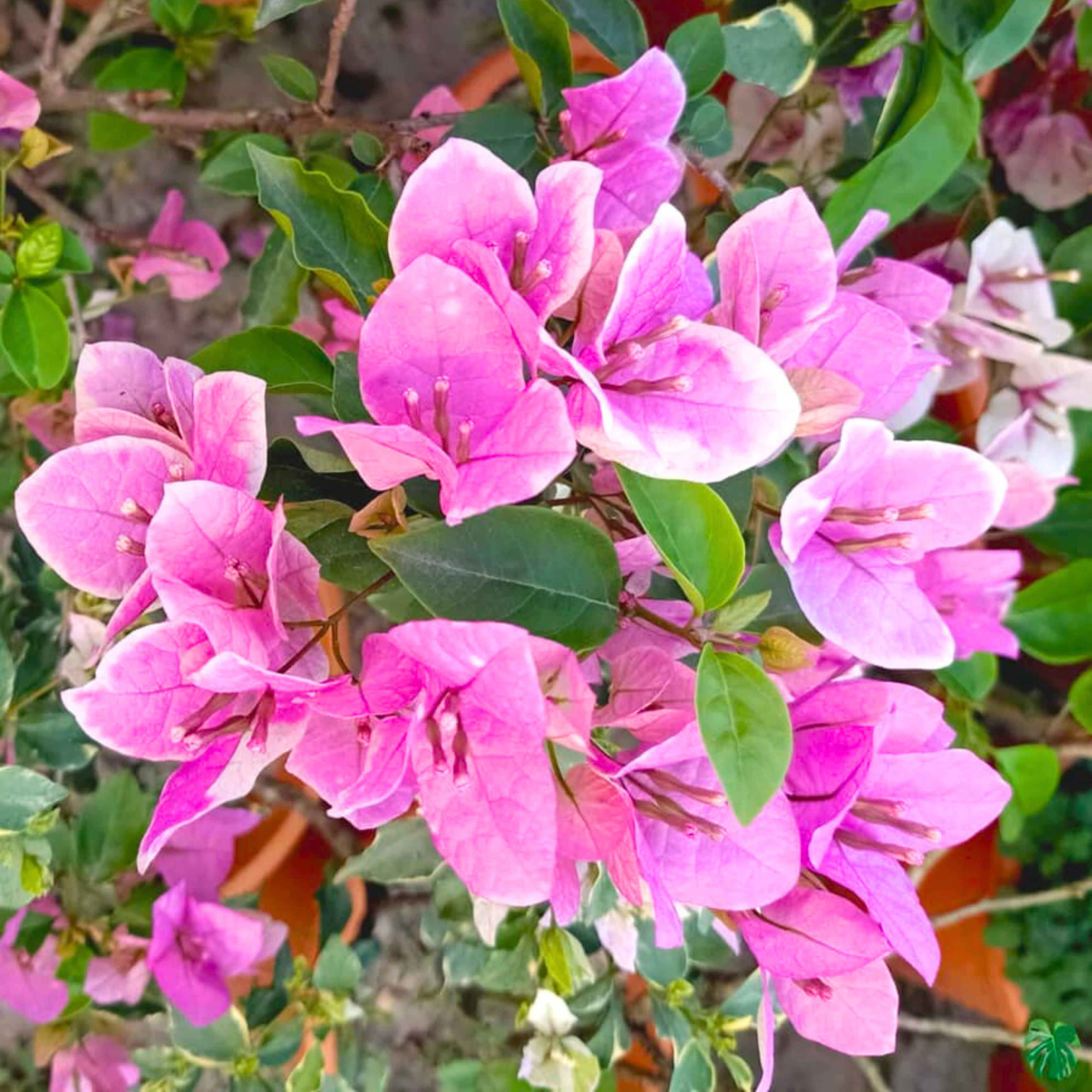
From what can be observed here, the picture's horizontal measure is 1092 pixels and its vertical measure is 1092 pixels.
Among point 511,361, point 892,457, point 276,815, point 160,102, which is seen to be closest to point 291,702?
point 511,361

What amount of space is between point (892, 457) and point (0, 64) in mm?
1089

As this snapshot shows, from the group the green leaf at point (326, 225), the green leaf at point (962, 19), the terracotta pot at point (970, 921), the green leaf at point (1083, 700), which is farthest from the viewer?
the terracotta pot at point (970, 921)

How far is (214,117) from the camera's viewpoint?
79cm

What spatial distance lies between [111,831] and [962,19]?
0.85m

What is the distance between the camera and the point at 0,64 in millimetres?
1073

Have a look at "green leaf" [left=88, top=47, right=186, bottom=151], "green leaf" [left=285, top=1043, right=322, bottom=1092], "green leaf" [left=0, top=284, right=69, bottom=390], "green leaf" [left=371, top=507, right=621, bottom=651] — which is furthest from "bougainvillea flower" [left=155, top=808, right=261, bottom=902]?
"green leaf" [left=88, top=47, right=186, bottom=151]

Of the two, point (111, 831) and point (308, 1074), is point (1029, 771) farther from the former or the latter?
point (111, 831)

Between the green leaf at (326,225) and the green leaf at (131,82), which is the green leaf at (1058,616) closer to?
the green leaf at (326,225)

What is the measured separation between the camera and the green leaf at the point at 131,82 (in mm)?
875

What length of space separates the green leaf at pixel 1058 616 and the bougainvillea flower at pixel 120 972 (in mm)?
803

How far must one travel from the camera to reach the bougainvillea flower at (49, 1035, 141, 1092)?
2.73ft

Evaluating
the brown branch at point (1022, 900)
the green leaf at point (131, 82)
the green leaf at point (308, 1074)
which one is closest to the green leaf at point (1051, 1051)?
the brown branch at point (1022, 900)

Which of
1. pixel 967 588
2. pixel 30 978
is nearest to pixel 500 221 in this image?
pixel 967 588

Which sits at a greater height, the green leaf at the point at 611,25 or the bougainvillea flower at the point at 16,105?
the bougainvillea flower at the point at 16,105
